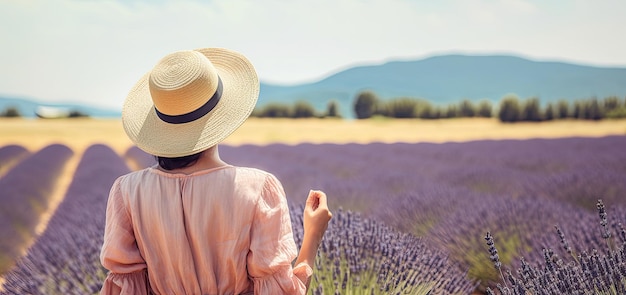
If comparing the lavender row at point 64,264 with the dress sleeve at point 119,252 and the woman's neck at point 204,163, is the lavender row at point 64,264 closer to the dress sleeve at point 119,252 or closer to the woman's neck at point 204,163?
the dress sleeve at point 119,252

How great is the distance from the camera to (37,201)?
6.59 metres

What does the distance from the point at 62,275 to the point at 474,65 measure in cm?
11947

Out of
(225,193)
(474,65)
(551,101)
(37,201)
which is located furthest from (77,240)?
(474,65)

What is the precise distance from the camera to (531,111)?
109 feet

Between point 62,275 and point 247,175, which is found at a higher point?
point 247,175

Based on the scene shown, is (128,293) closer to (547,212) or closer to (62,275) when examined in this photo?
(62,275)

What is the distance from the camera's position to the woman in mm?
1281

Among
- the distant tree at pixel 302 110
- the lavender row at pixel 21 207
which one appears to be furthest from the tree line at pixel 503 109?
the lavender row at pixel 21 207

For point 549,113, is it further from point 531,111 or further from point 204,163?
point 204,163

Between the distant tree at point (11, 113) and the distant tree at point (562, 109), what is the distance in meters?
32.9

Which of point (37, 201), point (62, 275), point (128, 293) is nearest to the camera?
point (128, 293)

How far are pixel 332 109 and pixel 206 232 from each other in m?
41.9

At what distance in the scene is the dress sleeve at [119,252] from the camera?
134 centimetres

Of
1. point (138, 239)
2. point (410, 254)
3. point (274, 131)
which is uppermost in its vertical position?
point (138, 239)
